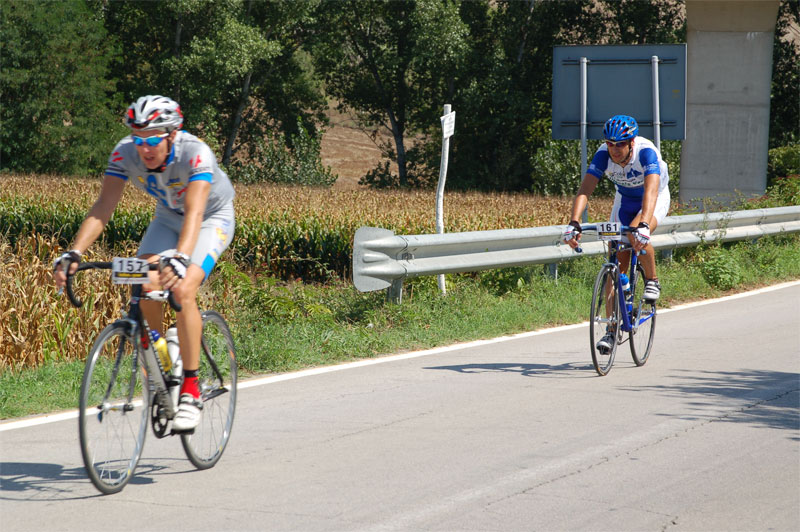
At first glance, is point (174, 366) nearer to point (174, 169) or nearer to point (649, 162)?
point (174, 169)

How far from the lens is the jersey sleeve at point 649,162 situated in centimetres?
773

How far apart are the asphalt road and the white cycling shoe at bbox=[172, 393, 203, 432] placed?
31cm

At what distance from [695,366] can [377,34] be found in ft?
162

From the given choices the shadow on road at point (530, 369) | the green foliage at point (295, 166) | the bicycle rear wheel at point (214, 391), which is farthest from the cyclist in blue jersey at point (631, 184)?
the green foliage at point (295, 166)

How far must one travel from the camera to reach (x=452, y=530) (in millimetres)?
4219

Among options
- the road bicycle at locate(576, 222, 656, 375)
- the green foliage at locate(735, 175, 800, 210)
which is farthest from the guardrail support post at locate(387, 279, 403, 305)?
the green foliage at locate(735, 175, 800, 210)

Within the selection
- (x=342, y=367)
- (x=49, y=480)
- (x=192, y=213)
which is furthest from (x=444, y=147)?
(x=49, y=480)

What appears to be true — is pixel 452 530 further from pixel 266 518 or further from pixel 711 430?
pixel 711 430

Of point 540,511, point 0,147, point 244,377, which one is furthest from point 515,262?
point 0,147

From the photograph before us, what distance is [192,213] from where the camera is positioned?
4.71m

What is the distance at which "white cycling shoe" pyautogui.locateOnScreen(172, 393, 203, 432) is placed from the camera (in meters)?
4.80

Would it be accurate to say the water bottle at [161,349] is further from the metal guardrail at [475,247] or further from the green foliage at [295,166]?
the green foliage at [295,166]

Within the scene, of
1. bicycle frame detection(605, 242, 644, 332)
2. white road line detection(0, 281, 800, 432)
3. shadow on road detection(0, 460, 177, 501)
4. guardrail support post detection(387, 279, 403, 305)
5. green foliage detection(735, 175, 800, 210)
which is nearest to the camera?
shadow on road detection(0, 460, 177, 501)

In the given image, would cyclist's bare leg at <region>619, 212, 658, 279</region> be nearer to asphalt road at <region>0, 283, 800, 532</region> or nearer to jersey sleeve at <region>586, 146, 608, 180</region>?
jersey sleeve at <region>586, 146, 608, 180</region>
